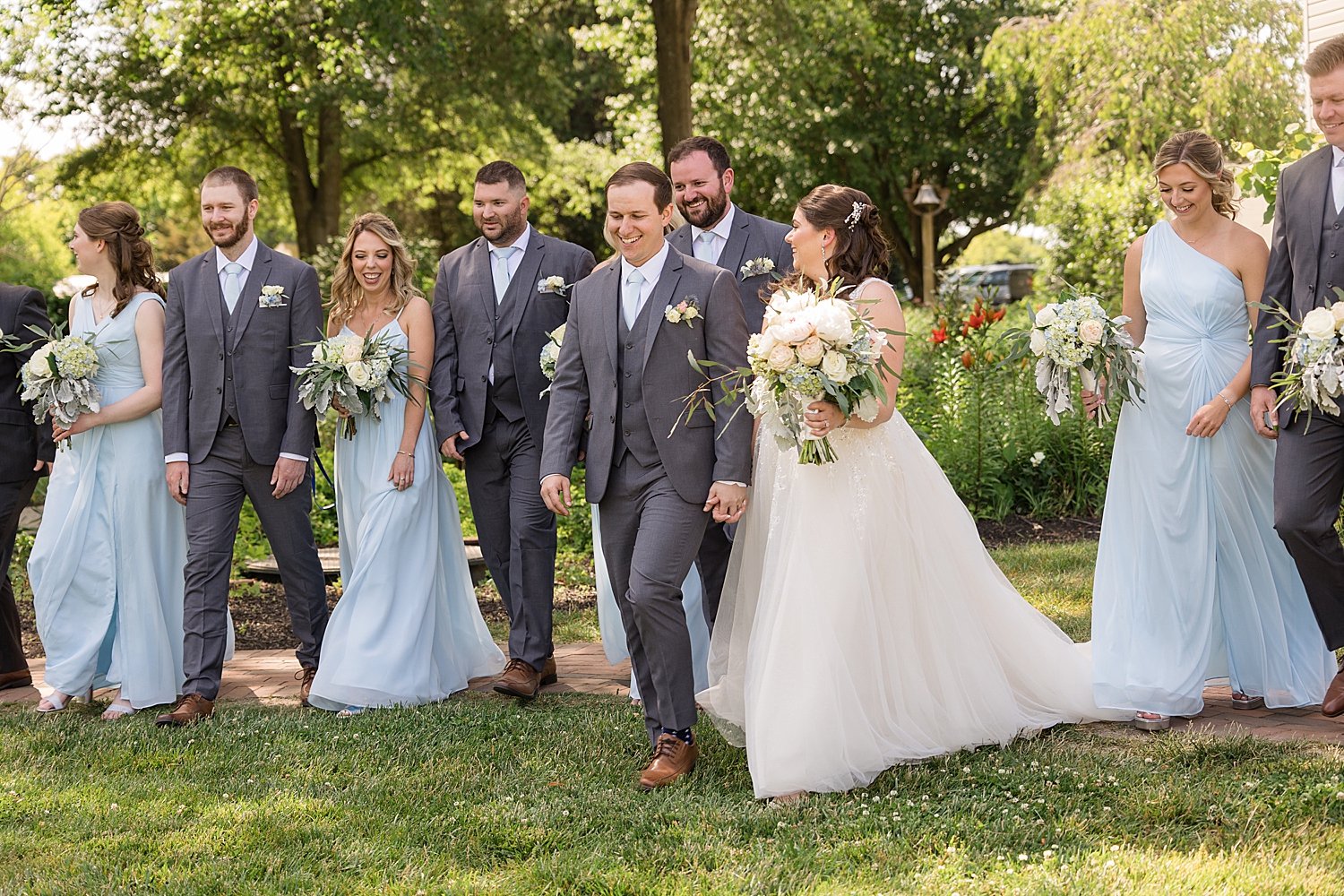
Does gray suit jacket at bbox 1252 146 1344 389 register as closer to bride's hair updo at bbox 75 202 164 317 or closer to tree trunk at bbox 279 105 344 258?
bride's hair updo at bbox 75 202 164 317

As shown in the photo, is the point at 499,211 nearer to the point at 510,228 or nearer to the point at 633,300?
Result: the point at 510,228

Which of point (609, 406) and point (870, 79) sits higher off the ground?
point (870, 79)

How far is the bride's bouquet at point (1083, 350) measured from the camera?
487 cm

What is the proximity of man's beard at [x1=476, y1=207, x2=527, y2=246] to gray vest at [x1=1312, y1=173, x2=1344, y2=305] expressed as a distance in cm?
348

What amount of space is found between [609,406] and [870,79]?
2452cm

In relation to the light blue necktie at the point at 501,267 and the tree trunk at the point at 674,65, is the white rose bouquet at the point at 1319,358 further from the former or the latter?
the tree trunk at the point at 674,65

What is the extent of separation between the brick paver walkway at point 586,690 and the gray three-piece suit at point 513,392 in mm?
461

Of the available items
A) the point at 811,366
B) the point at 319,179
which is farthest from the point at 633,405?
the point at 319,179

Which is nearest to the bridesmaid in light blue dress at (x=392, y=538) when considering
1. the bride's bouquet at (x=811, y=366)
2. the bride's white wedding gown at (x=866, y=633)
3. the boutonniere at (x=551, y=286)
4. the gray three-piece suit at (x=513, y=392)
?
the gray three-piece suit at (x=513, y=392)

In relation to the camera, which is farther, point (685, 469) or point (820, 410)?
point (685, 469)

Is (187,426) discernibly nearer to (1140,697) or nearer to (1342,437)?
(1140,697)

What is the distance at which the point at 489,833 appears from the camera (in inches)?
157

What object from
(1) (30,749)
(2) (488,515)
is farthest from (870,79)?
(1) (30,749)

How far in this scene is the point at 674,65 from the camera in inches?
568
